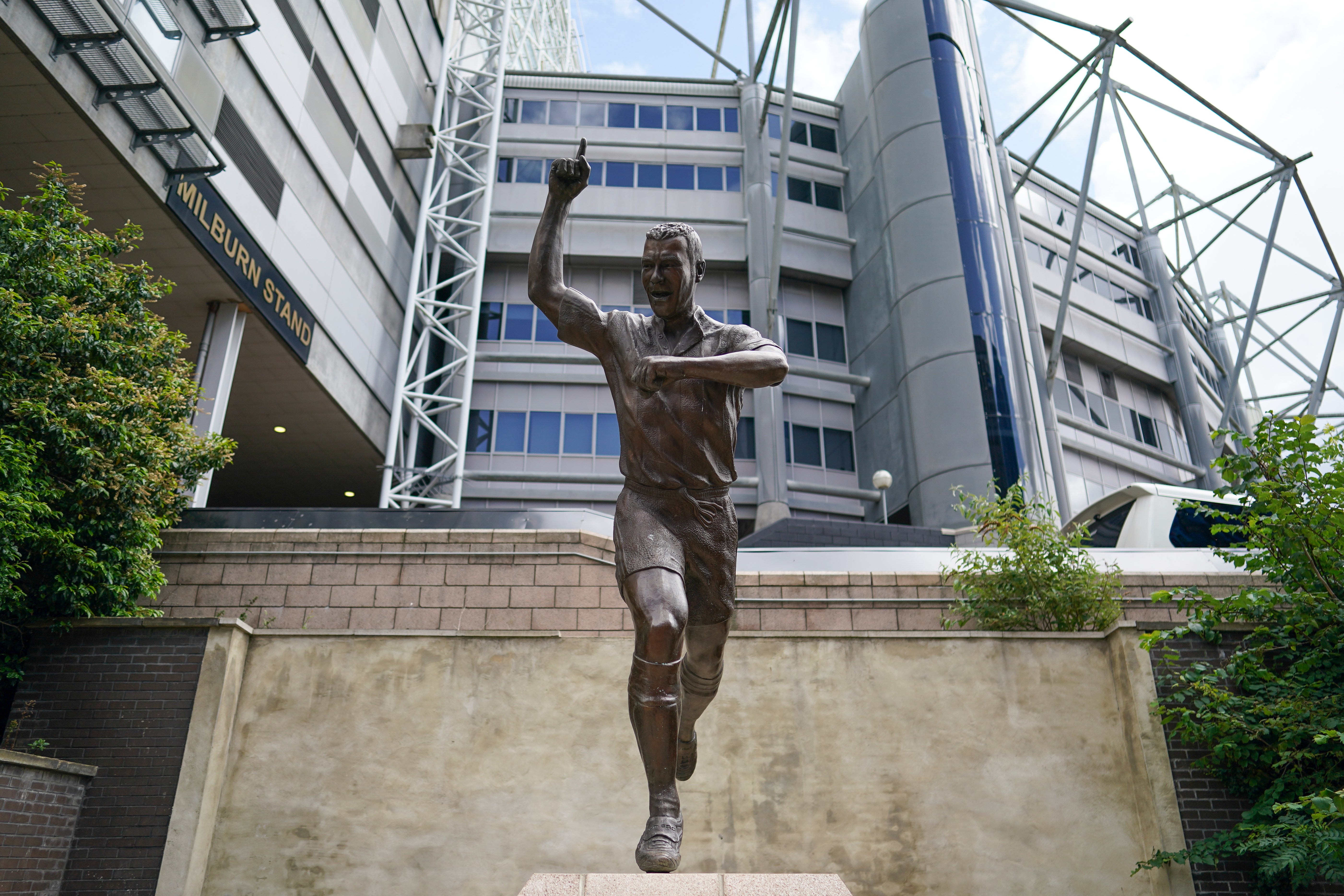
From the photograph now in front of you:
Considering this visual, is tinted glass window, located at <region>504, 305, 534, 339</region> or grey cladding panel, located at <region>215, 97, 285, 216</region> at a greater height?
tinted glass window, located at <region>504, 305, 534, 339</region>

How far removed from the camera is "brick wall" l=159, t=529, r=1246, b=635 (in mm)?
10297

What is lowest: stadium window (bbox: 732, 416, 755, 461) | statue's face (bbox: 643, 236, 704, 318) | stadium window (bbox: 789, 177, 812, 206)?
statue's face (bbox: 643, 236, 704, 318)

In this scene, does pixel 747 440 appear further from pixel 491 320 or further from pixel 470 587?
pixel 470 587

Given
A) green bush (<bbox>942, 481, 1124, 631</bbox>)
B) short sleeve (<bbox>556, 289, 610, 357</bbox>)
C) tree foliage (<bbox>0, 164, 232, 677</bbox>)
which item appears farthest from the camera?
green bush (<bbox>942, 481, 1124, 631</bbox>)

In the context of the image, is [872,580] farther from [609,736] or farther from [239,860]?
[239,860]

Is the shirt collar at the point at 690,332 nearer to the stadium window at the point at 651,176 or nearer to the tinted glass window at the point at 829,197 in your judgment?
the stadium window at the point at 651,176

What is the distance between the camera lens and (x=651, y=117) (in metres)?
31.7

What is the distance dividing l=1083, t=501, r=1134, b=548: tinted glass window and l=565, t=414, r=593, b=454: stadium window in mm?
17005

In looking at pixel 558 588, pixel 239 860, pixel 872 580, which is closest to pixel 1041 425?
pixel 872 580

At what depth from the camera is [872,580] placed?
1045 centimetres

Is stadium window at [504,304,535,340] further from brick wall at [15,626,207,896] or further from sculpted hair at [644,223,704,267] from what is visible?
sculpted hair at [644,223,704,267]

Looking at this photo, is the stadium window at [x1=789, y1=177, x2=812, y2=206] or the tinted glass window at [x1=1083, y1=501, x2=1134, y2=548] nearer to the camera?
the tinted glass window at [x1=1083, y1=501, x2=1134, y2=548]

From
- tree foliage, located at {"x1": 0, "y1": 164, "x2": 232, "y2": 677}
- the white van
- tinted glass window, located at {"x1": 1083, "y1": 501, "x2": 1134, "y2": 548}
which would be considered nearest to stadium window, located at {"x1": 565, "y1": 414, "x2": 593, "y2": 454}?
tinted glass window, located at {"x1": 1083, "y1": 501, "x2": 1134, "y2": 548}

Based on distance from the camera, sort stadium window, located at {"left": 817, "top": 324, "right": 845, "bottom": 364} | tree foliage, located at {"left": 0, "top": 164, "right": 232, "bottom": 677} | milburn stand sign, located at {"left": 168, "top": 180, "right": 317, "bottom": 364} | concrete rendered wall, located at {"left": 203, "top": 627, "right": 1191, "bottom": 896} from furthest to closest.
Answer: stadium window, located at {"left": 817, "top": 324, "right": 845, "bottom": 364} → milburn stand sign, located at {"left": 168, "top": 180, "right": 317, "bottom": 364} → tree foliage, located at {"left": 0, "top": 164, "right": 232, "bottom": 677} → concrete rendered wall, located at {"left": 203, "top": 627, "right": 1191, "bottom": 896}
